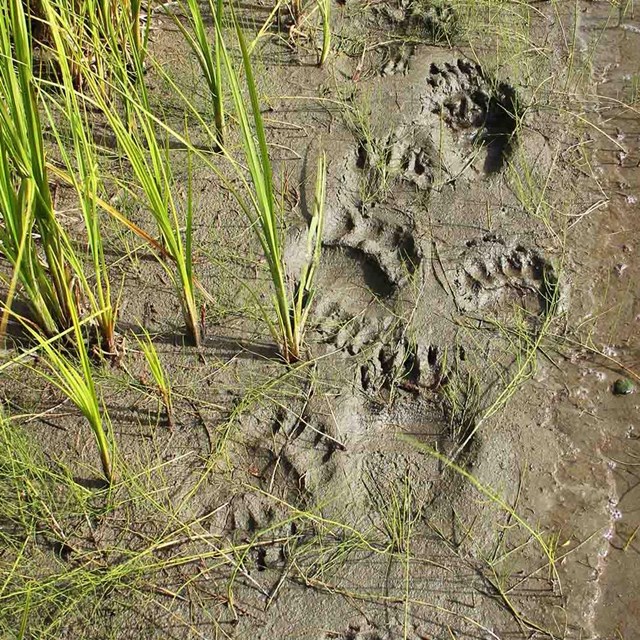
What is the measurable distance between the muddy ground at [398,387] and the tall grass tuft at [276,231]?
0.07 meters

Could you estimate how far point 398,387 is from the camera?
2113mm

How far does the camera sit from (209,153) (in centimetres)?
251

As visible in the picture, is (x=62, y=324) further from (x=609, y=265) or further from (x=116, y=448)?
(x=609, y=265)

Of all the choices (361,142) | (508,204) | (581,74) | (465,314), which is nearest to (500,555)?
(465,314)

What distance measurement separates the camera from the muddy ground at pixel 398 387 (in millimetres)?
1773

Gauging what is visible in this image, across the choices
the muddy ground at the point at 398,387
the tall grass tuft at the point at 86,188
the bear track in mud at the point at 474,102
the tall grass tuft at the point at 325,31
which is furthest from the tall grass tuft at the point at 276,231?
the bear track in mud at the point at 474,102

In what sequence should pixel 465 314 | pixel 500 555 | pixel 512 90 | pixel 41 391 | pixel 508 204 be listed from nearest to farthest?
1. pixel 500 555
2. pixel 41 391
3. pixel 465 314
4. pixel 508 204
5. pixel 512 90

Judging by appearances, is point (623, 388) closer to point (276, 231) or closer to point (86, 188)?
point (276, 231)

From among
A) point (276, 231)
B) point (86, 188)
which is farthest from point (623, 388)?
point (86, 188)

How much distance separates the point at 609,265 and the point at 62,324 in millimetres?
1517

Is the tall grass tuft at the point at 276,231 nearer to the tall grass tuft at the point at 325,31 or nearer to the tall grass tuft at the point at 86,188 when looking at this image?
the tall grass tuft at the point at 86,188

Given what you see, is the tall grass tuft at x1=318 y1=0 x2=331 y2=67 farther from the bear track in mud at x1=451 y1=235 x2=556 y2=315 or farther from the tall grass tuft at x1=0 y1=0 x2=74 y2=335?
the tall grass tuft at x1=0 y1=0 x2=74 y2=335

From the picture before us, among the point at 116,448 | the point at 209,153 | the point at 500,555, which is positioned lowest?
the point at 500,555

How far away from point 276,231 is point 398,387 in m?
0.52
